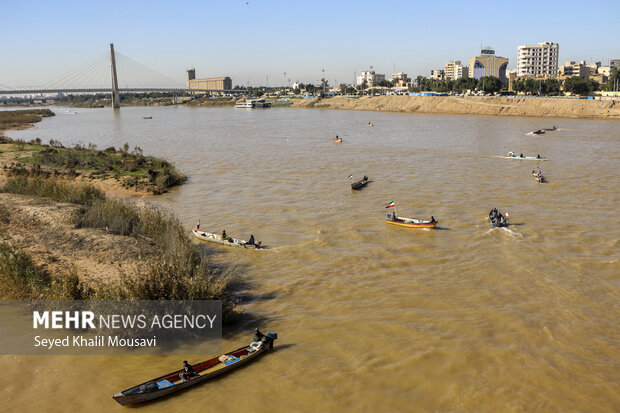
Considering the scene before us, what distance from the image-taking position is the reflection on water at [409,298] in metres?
13.0

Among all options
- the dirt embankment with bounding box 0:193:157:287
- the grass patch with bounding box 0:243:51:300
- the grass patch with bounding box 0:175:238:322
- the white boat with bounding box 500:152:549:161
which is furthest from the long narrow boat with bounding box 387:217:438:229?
the white boat with bounding box 500:152:549:161

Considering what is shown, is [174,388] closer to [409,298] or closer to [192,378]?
[192,378]

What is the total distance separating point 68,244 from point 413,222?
1818cm

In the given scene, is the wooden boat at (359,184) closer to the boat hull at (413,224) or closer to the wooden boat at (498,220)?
the boat hull at (413,224)

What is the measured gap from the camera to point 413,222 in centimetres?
2778

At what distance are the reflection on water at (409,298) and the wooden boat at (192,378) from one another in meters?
0.28

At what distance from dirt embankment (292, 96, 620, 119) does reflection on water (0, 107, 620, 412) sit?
73153 mm

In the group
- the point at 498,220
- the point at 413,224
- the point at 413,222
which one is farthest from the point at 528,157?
the point at 413,224

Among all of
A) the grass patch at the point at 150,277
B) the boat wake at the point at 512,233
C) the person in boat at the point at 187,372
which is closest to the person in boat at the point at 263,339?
the grass patch at the point at 150,277

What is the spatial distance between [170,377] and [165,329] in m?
2.16

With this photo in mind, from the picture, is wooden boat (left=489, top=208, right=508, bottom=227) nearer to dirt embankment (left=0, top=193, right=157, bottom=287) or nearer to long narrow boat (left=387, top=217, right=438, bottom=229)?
long narrow boat (left=387, top=217, right=438, bottom=229)

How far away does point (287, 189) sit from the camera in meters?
39.0

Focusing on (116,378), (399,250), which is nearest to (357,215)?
(399,250)

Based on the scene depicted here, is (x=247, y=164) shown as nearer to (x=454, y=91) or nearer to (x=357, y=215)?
(x=357, y=215)
